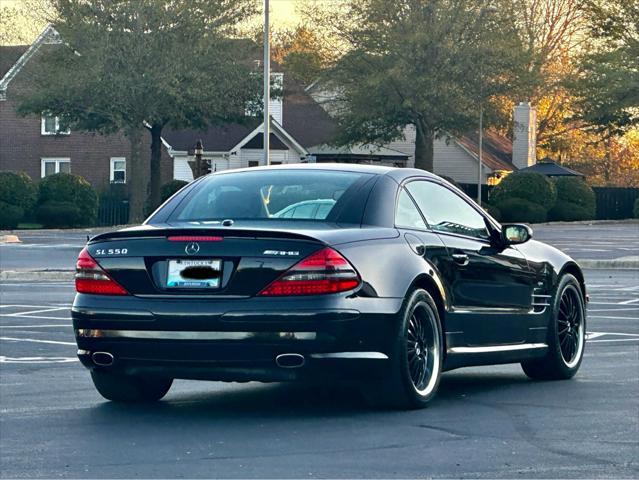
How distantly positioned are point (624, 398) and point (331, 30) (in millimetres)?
55652

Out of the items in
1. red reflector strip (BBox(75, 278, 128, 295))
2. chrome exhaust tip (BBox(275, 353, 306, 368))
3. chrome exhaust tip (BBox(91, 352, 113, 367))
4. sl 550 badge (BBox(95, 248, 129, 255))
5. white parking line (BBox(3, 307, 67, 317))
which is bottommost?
white parking line (BBox(3, 307, 67, 317))

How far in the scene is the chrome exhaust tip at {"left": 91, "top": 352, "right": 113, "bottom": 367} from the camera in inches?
346

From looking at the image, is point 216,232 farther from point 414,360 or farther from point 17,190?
point 17,190

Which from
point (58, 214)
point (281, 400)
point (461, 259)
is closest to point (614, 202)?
point (58, 214)

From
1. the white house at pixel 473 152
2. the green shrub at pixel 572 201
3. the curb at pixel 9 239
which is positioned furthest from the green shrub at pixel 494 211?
the curb at pixel 9 239

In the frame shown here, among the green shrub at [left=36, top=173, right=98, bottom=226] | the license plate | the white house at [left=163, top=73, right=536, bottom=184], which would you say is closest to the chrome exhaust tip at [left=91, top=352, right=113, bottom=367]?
the license plate

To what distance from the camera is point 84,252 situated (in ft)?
29.9

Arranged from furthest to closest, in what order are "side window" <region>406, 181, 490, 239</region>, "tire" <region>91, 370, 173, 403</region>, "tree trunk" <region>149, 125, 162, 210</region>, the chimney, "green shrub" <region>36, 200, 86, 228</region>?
1. the chimney
2. "tree trunk" <region>149, 125, 162, 210</region>
3. "green shrub" <region>36, 200, 86, 228</region>
4. "side window" <region>406, 181, 490, 239</region>
5. "tire" <region>91, 370, 173, 403</region>

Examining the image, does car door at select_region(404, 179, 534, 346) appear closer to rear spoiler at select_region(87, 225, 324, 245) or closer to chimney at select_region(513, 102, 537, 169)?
rear spoiler at select_region(87, 225, 324, 245)

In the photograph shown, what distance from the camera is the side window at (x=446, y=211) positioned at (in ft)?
32.6

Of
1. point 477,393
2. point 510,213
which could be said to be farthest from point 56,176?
point 477,393

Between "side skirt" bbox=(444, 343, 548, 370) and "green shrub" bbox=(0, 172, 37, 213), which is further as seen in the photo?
"green shrub" bbox=(0, 172, 37, 213)

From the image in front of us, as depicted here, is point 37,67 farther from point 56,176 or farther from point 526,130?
point 526,130

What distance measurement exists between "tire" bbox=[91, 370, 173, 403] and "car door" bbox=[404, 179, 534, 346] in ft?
6.36
